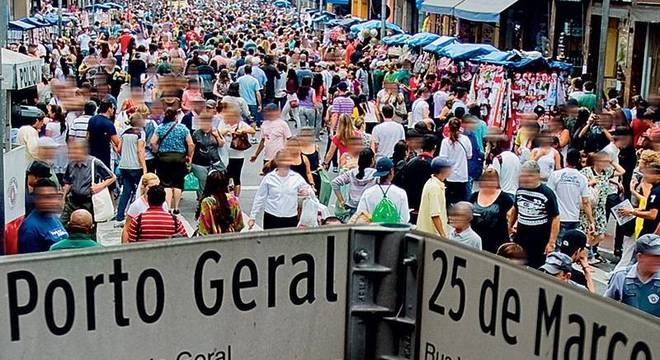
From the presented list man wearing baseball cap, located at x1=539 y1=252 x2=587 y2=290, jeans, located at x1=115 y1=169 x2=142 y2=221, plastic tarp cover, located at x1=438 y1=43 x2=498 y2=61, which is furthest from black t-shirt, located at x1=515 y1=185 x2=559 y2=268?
plastic tarp cover, located at x1=438 y1=43 x2=498 y2=61

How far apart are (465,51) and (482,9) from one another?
1144 centimetres

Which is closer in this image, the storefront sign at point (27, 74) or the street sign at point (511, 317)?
the street sign at point (511, 317)

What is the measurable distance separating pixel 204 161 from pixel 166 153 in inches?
20.3

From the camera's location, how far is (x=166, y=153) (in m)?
13.0

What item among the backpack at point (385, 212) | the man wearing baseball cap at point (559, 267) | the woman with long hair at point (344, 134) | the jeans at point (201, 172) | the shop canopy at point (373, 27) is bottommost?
the jeans at point (201, 172)

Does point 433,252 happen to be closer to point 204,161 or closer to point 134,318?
point 134,318

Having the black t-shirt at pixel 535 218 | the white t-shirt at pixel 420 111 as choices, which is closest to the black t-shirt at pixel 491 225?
the black t-shirt at pixel 535 218

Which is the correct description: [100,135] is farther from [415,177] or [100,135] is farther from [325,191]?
[415,177]

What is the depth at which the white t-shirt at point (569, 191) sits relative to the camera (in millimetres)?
10977

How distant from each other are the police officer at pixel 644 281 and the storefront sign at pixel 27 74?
5.88 metres

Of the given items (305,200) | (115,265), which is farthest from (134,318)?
(305,200)

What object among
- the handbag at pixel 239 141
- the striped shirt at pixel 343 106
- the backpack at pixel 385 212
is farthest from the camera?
the striped shirt at pixel 343 106

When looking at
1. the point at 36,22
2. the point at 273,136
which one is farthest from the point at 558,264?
the point at 36,22

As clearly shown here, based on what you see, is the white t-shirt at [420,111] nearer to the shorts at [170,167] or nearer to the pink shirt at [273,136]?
the pink shirt at [273,136]
